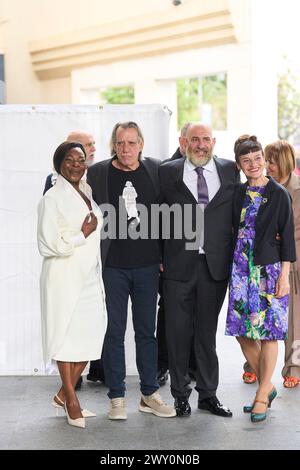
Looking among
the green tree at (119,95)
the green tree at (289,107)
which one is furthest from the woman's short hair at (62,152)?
the green tree at (119,95)

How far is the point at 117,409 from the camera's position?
5.49m

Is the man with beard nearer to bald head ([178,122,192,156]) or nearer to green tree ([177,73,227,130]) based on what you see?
bald head ([178,122,192,156])

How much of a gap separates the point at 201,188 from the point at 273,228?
49 cm

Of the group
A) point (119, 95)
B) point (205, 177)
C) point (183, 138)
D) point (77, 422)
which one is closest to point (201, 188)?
point (205, 177)

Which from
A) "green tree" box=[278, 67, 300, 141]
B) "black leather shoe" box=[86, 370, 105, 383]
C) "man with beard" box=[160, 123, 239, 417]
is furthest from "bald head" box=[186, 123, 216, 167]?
"green tree" box=[278, 67, 300, 141]

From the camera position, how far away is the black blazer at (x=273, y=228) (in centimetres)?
536

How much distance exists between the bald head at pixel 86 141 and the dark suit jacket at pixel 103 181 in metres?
0.49

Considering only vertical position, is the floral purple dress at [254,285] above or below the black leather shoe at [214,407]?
above

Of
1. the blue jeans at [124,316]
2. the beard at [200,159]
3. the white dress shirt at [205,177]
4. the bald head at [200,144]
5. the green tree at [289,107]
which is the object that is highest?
the green tree at [289,107]

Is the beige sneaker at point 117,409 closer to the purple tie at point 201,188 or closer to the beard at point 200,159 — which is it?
the purple tie at point 201,188

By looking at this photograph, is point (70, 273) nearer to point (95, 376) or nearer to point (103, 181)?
point (103, 181)

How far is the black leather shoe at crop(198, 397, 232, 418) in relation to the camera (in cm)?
554

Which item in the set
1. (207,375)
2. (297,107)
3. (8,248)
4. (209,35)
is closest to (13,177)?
(8,248)
